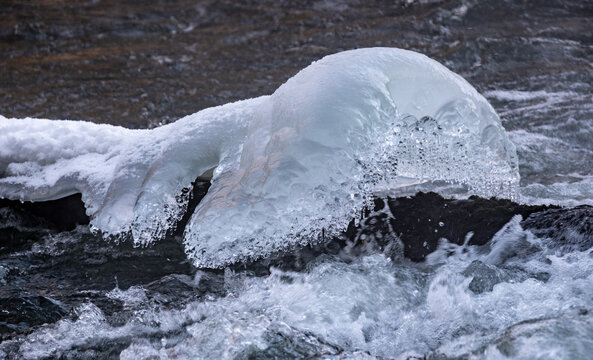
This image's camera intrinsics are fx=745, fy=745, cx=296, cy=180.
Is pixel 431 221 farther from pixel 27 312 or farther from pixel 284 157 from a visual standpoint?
pixel 27 312

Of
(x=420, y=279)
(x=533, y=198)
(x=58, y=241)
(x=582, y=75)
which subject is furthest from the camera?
(x=582, y=75)

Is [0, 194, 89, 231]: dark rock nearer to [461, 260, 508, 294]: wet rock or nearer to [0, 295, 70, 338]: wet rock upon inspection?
[0, 295, 70, 338]: wet rock

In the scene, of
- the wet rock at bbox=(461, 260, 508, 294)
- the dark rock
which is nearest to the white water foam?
the wet rock at bbox=(461, 260, 508, 294)

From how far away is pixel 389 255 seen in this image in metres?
2.25

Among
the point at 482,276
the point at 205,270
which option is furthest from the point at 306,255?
the point at 482,276

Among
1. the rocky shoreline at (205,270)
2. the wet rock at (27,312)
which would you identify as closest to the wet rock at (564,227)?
the rocky shoreline at (205,270)

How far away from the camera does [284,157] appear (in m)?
2.04

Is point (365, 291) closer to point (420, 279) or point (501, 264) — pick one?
point (420, 279)

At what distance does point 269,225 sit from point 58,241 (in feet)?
2.98

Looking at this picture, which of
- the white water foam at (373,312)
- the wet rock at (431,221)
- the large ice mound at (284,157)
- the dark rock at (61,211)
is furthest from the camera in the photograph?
the dark rock at (61,211)

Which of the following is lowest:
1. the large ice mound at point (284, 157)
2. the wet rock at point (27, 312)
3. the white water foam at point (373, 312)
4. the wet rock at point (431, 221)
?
the wet rock at point (27, 312)

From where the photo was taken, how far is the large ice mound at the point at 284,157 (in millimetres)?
2043

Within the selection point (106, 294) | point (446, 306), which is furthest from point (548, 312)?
point (106, 294)

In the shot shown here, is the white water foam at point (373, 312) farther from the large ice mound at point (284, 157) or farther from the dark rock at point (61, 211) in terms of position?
the dark rock at point (61, 211)
